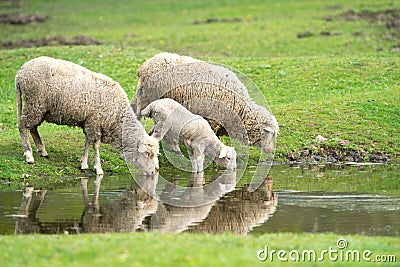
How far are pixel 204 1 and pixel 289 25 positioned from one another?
9491 mm

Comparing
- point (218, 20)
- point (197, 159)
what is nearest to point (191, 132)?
point (197, 159)

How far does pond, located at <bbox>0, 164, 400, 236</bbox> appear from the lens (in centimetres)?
1123

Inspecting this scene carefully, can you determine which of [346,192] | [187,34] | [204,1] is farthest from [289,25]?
[346,192]

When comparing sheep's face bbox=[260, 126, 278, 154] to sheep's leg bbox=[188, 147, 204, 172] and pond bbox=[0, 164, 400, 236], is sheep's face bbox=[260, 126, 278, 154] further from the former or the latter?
sheep's leg bbox=[188, 147, 204, 172]

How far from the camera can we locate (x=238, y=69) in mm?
27906

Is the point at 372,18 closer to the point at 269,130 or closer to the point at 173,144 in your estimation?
the point at 269,130

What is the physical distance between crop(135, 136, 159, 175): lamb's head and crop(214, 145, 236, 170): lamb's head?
64.9 inches

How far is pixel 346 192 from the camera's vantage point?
1448 centimetres

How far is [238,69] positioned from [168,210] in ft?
51.8

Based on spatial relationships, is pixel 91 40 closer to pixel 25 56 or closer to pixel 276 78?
pixel 25 56

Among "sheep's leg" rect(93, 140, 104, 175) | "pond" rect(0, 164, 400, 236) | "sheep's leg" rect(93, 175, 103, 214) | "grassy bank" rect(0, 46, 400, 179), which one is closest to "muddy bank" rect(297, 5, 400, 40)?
"grassy bank" rect(0, 46, 400, 179)

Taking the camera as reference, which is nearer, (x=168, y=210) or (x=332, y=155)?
(x=168, y=210)

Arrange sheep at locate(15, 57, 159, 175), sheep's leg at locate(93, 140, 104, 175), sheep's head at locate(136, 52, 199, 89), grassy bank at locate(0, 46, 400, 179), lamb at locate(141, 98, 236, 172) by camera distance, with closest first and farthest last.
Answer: sheep at locate(15, 57, 159, 175) → sheep's leg at locate(93, 140, 104, 175) → lamb at locate(141, 98, 236, 172) → grassy bank at locate(0, 46, 400, 179) → sheep's head at locate(136, 52, 199, 89)

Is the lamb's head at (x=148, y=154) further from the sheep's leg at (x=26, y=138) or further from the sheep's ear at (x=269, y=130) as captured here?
the sheep's ear at (x=269, y=130)
